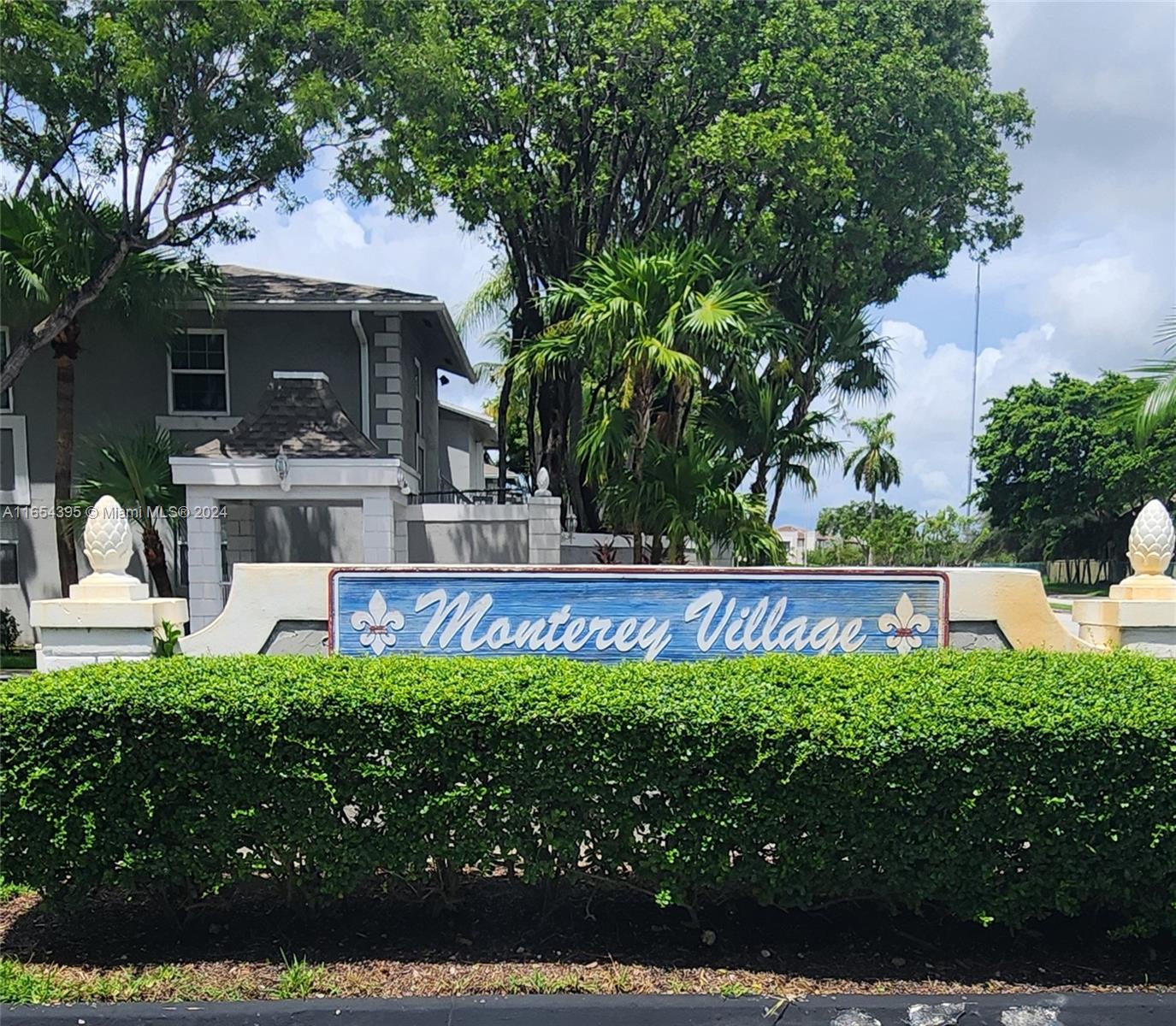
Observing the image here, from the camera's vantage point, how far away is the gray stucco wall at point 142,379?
15.7 metres

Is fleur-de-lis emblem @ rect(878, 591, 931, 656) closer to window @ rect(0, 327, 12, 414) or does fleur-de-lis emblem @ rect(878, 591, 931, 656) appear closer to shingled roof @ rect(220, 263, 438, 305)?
shingled roof @ rect(220, 263, 438, 305)

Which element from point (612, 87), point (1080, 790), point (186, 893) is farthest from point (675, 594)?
point (612, 87)

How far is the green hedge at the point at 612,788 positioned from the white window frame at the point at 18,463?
14216 millimetres

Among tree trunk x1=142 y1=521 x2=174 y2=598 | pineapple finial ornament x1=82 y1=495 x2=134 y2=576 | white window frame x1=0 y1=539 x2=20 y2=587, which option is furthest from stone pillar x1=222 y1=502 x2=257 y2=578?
pineapple finial ornament x1=82 y1=495 x2=134 y2=576

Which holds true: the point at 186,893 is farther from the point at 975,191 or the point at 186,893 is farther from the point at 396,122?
the point at 975,191

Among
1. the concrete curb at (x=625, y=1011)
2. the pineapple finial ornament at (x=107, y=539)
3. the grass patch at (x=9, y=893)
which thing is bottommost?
the concrete curb at (x=625, y=1011)

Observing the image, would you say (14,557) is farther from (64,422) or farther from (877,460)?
(877,460)

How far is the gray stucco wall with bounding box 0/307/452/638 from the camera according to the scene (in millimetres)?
15703

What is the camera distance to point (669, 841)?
3777mm

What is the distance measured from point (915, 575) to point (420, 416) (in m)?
14.3

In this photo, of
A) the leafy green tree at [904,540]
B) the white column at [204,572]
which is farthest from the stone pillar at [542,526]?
the leafy green tree at [904,540]

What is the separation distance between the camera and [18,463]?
15.7 metres

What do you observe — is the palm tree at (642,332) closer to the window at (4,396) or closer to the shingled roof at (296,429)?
the shingled roof at (296,429)

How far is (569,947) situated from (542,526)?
10022 mm
